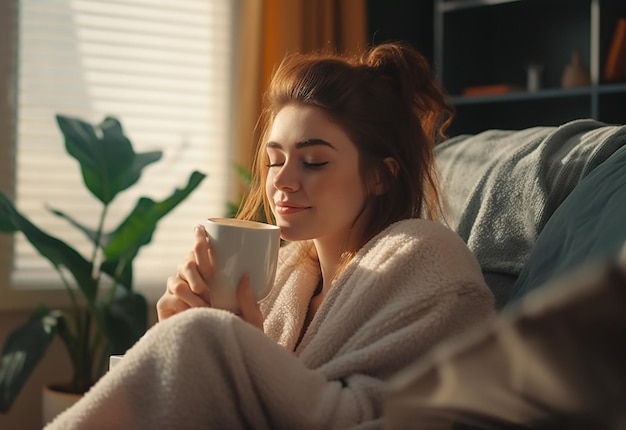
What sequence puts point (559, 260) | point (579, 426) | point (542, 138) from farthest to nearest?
1. point (542, 138)
2. point (559, 260)
3. point (579, 426)

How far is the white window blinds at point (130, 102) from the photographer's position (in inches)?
126

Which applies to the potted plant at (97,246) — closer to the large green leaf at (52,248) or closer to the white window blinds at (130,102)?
the large green leaf at (52,248)

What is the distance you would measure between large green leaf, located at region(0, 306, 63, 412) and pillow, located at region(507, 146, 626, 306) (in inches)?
65.7

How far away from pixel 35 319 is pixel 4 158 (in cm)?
70

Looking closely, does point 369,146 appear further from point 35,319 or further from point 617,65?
point 617,65

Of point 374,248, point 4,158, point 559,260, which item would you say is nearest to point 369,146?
point 374,248

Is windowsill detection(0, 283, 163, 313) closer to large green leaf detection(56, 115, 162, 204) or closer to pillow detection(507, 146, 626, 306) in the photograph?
large green leaf detection(56, 115, 162, 204)

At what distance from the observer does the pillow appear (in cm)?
110

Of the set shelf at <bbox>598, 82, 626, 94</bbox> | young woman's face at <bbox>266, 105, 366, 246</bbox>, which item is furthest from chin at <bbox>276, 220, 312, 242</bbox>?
shelf at <bbox>598, 82, 626, 94</bbox>

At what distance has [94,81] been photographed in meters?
3.35

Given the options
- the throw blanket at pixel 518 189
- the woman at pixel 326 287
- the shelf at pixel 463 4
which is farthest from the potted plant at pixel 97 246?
the shelf at pixel 463 4

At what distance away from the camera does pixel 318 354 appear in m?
1.19

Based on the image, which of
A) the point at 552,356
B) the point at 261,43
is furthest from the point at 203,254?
the point at 261,43

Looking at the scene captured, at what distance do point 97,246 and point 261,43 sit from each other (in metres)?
1.28
